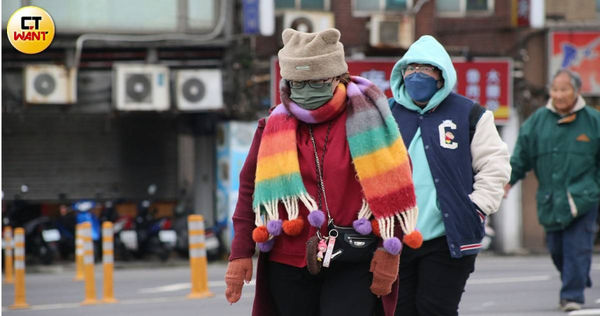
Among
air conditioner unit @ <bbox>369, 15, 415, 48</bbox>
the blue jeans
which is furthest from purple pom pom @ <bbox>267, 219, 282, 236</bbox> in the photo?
air conditioner unit @ <bbox>369, 15, 415, 48</bbox>

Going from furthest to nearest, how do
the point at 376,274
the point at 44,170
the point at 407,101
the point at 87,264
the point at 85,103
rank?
the point at 44,170
the point at 85,103
the point at 87,264
the point at 407,101
the point at 376,274

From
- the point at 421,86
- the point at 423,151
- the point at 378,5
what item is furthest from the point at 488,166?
the point at 378,5

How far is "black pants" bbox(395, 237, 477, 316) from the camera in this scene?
20.2 feet

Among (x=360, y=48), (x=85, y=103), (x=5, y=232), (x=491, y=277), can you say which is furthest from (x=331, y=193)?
(x=360, y=48)

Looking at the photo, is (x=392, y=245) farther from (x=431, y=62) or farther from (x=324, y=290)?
(x=431, y=62)

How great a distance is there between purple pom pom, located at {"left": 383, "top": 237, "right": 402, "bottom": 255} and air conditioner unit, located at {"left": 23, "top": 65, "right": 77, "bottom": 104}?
50.5 feet

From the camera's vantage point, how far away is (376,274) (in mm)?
4918

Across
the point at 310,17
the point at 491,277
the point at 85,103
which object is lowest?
the point at 491,277

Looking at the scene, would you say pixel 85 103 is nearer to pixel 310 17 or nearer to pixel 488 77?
pixel 310 17

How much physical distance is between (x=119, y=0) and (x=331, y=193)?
1587 centimetres

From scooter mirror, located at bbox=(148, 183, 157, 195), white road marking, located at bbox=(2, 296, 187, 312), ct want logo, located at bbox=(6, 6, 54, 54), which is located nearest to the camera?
ct want logo, located at bbox=(6, 6, 54, 54)

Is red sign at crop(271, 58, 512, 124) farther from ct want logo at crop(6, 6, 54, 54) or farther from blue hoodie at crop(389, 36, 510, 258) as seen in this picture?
blue hoodie at crop(389, 36, 510, 258)

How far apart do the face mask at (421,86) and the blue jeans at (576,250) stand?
11.4 feet

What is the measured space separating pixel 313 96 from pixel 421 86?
1.53 m
